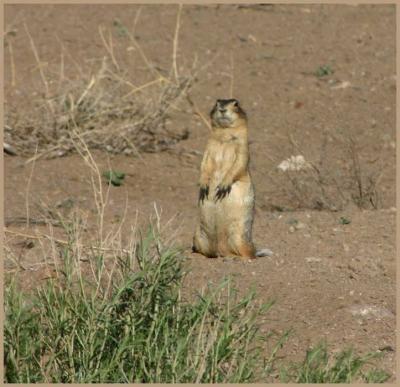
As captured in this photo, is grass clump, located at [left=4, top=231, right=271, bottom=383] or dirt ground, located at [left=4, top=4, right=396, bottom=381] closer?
grass clump, located at [left=4, top=231, right=271, bottom=383]

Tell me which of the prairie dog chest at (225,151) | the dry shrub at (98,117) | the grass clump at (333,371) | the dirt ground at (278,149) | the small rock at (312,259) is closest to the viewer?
the grass clump at (333,371)

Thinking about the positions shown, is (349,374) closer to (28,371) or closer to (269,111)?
(28,371)

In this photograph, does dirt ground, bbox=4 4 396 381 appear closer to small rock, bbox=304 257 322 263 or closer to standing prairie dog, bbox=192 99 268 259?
small rock, bbox=304 257 322 263

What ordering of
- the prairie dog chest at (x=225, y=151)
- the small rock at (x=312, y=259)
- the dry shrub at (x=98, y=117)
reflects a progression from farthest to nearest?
Answer: 1. the dry shrub at (x=98, y=117)
2. the prairie dog chest at (x=225, y=151)
3. the small rock at (x=312, y=259)

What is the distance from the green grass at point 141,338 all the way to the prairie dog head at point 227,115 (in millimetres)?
2042

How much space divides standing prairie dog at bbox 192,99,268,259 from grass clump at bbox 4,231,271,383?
1.88 meters

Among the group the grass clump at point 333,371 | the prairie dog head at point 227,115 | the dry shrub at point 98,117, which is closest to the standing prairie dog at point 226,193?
the prairie dog head at point 227,115

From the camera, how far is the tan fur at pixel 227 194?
729 cm

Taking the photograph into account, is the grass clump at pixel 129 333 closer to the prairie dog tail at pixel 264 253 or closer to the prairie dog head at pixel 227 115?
the prairie dog tail at pixel 264 253

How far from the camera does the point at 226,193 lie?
23.9ft

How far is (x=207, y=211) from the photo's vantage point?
7.36m

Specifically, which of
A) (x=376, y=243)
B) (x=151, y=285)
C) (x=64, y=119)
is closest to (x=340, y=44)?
(x=64, y=119)

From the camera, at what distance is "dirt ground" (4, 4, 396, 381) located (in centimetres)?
647

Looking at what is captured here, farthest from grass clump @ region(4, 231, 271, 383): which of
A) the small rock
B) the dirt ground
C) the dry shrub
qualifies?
the dry shrub
